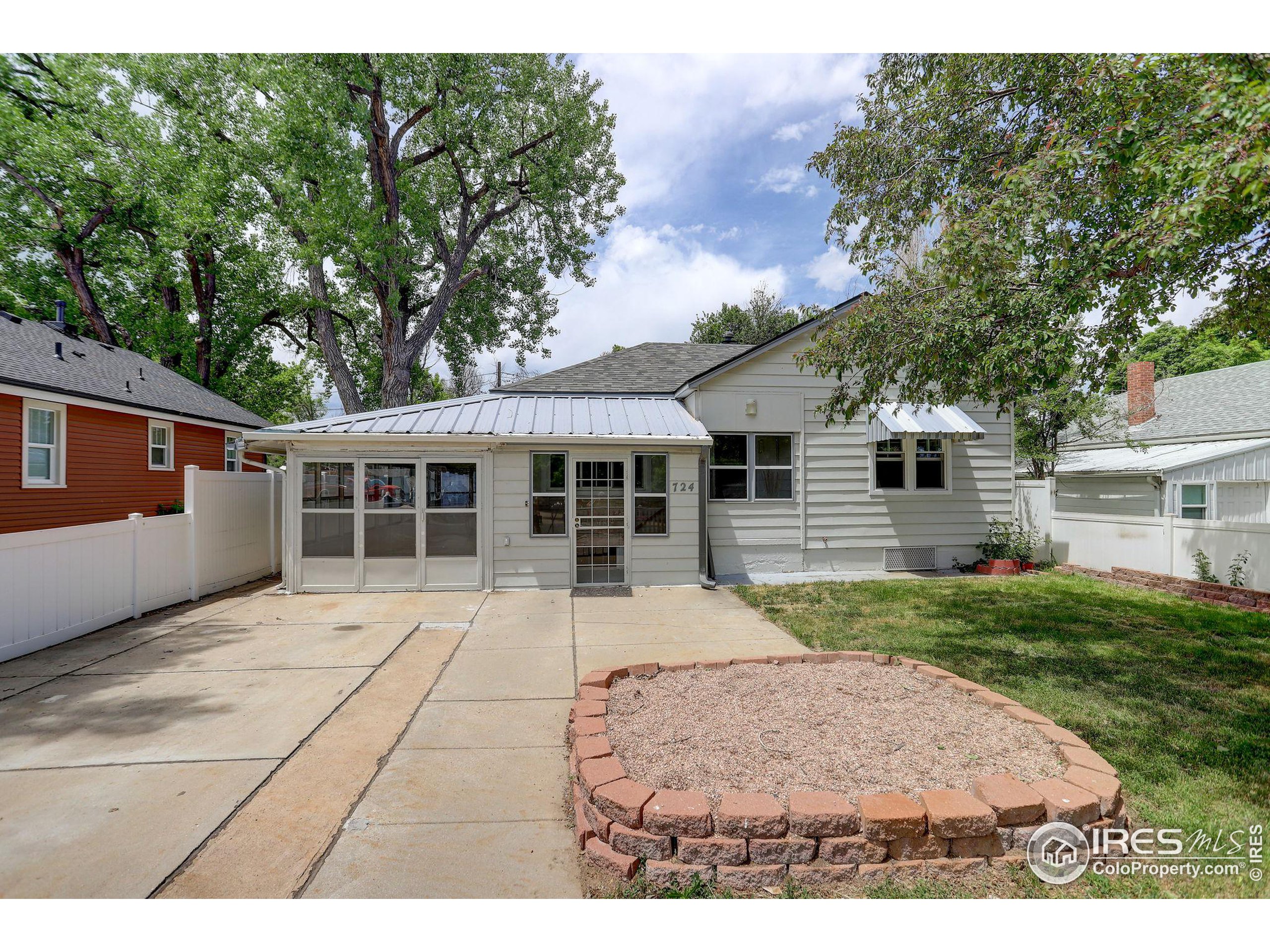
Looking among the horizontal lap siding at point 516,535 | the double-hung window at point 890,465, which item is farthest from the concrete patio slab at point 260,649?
the double-hung window at point 890,465

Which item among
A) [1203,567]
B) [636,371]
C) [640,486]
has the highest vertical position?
[636,371]

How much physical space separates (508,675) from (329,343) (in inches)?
615

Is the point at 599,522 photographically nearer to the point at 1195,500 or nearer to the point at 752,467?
the point at 752,467

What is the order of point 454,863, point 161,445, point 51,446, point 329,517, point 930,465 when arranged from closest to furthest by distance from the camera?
point 454,863 → point 329,517 → point 51,446 → point 930,465 → point 161,445

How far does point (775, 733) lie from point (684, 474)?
21.0ft

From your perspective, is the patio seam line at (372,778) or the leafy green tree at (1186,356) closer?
the patio seam line at (372,778)

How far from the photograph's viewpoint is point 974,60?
5.95 m

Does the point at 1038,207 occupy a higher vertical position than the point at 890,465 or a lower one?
higher

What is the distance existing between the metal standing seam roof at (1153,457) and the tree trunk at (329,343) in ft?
62.8

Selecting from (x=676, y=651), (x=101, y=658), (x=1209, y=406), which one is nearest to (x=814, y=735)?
(x=676, y=651)

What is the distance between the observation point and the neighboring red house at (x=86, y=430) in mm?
9336

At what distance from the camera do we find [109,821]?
3.04m

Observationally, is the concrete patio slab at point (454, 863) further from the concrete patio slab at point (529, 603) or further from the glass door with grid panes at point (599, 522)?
the glass door with grid panes at point (599, 522)

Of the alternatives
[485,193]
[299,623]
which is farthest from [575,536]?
[485,193]
